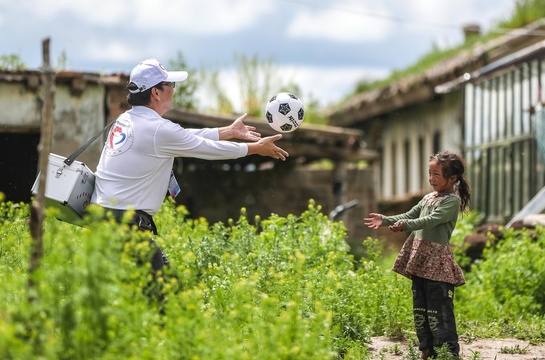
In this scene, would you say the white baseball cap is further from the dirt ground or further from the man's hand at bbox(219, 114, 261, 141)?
the dirt ground

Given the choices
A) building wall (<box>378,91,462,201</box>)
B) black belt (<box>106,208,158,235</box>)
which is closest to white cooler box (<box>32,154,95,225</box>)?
black belt (<box>106,208,158,235</box>)

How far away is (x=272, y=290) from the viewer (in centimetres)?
684

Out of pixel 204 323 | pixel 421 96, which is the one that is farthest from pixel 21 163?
pixel 421 96

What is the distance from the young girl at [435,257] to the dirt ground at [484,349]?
1.05 feet

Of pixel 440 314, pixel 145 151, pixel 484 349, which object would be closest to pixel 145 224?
pixel 145 151

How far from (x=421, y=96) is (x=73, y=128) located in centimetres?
877

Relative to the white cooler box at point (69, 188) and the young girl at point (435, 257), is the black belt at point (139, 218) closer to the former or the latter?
the white cooler box at point (69, 188)

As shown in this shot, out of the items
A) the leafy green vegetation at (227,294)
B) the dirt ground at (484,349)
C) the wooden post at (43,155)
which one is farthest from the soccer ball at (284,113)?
the wooden post at (43,155)

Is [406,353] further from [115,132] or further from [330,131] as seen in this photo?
[330,131]

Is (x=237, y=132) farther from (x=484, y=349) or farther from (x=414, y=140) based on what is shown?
(x=414, y=140)

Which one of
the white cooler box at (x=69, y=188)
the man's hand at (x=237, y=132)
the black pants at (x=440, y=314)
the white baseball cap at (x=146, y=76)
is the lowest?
the black pants at (x=440, y=314)

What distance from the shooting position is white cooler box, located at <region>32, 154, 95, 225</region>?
6.53m

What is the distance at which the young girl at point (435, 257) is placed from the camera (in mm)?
6812

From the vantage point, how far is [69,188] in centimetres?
654
